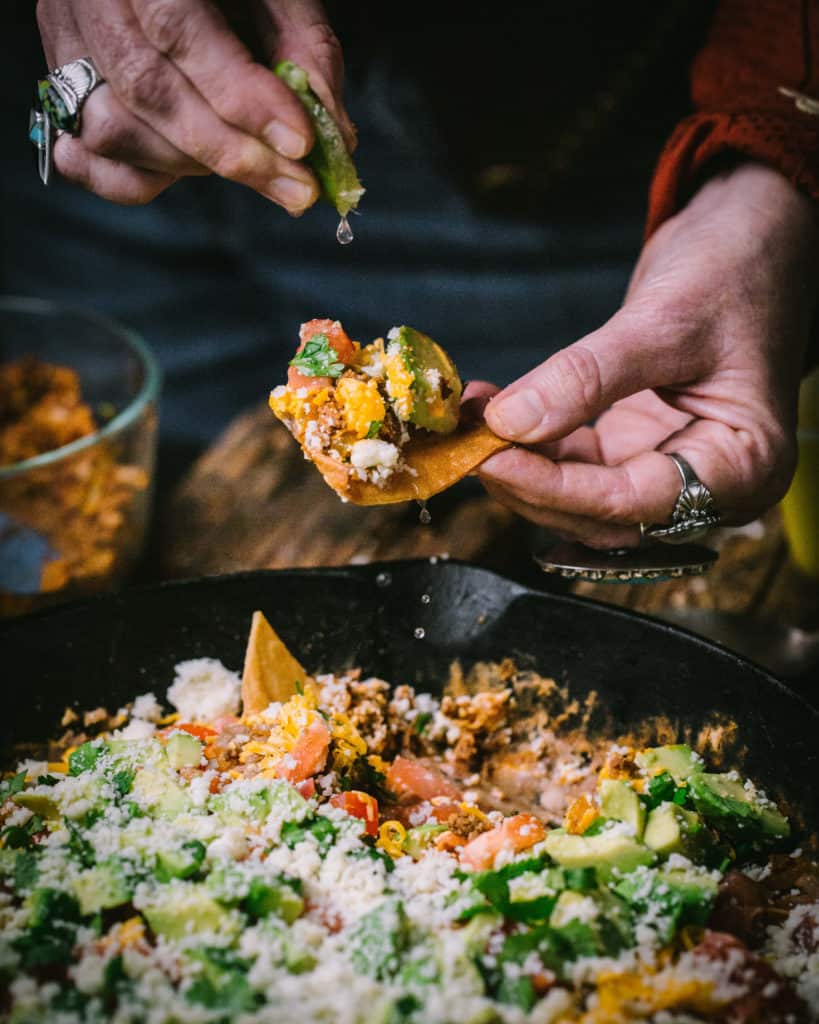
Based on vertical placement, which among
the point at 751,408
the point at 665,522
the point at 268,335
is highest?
the point at 751,408

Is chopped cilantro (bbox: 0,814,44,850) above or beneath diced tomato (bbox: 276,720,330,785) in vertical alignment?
beneath

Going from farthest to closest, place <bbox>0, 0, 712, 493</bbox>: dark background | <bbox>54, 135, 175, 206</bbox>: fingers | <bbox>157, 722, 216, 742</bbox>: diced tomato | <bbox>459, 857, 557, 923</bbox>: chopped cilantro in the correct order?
<bbox>0, 0, 712, 493</bbox>: dark background → <bbox>157, 722, 216, 742</bbox>: diced tomato → <bbox>54, 135, 175, 206</bbox>: fingers → <bbox>459, 857, 557, 923</bbox>: chopped cilantro

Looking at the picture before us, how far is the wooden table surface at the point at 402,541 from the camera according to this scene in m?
2.21

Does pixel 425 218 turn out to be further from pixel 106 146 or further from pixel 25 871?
pixel 25 871

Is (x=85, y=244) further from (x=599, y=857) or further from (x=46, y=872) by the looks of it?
(x=599, y=857)

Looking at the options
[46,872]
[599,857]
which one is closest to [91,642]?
[46,872]

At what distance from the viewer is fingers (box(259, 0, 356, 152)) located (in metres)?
1.20

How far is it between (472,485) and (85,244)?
153 cm

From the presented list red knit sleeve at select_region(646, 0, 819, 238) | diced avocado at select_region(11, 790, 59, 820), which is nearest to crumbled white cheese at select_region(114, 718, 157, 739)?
diced avocado at select_region(11, 790, 59, 820)

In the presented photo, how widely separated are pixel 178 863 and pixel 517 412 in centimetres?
70

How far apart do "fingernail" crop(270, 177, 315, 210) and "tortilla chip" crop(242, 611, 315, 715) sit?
2.08 feet

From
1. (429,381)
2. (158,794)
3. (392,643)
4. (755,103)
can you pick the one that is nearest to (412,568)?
(392,643)

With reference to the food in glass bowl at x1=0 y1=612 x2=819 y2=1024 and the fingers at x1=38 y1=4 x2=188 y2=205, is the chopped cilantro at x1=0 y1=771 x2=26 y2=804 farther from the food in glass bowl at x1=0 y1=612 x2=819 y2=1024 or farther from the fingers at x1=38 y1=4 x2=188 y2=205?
the fingers at x1=38 y1=4 x2=188 y2=205

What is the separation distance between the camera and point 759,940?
1270 mm
